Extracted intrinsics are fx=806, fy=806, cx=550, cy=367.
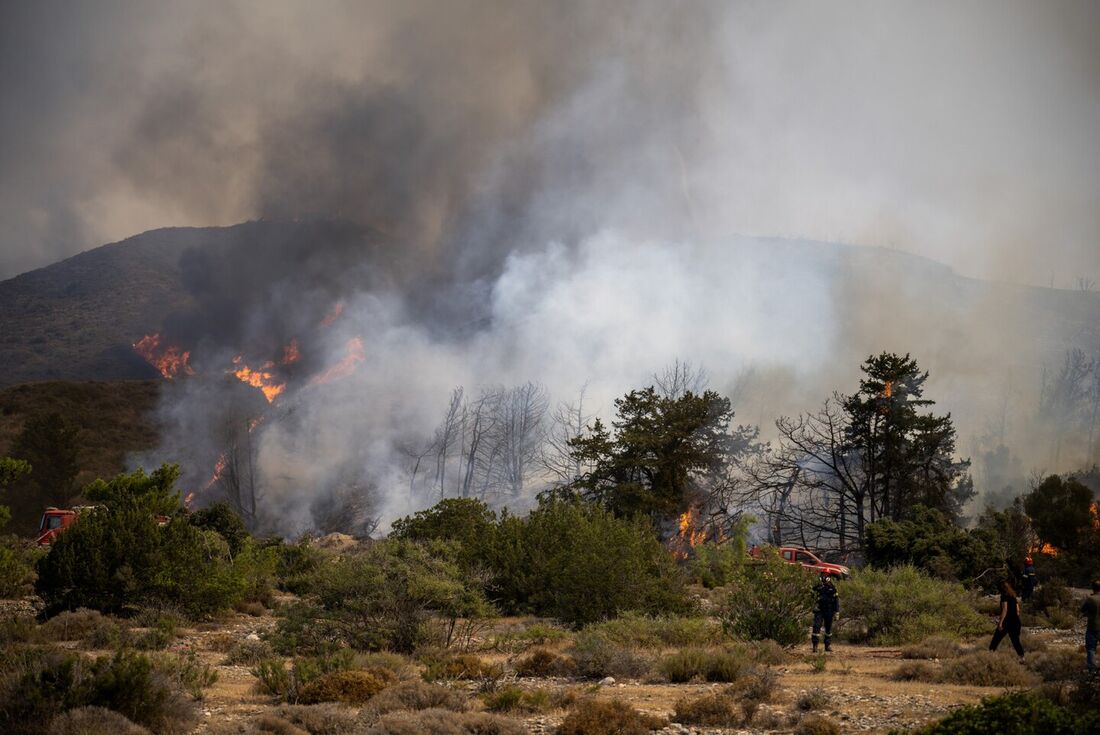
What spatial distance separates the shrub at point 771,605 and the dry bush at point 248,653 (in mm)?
9779

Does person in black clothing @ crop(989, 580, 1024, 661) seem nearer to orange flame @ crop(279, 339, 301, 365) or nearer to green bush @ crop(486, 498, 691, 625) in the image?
green bush @ crop(486, 498, 691, 625)

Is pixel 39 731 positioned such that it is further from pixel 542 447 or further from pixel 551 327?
pixel 551 327

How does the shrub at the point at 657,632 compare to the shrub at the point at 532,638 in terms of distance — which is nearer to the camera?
the shrub at the point at 657,632

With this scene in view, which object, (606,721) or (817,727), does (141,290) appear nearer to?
(606,721)

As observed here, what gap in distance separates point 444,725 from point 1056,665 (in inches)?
382

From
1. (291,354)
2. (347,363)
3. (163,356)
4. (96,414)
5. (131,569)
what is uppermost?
(163,356)

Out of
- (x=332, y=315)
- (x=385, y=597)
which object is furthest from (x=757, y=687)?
(x=332, y=315)

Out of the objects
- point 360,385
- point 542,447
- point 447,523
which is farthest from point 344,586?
point 360,385

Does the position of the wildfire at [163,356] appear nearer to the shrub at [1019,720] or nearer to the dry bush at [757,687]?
the dry bush at [757,687]

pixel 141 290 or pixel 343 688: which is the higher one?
pixel 141 290

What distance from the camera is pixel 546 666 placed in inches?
581

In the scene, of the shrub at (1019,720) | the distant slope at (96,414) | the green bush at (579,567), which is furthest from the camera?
the distant slope at (96,414)

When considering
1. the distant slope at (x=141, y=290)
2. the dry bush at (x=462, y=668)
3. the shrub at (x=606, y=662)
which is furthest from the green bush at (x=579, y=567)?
the distant slope at (x=141, y=290)

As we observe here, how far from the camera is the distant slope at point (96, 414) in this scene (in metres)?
65.1
